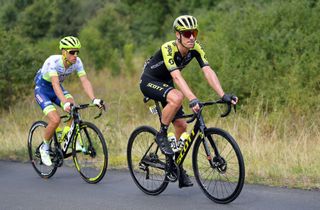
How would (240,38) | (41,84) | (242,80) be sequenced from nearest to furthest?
(41,84), (242,80), (240,38)

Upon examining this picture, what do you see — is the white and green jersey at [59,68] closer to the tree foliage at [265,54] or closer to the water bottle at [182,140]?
the water bottle at [182,140]

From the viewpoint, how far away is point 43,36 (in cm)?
4312

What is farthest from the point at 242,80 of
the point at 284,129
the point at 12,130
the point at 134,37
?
the point at 134,37

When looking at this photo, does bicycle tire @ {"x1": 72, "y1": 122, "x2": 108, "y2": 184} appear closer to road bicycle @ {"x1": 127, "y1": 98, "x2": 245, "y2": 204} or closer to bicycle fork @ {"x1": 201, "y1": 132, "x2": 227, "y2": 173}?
road bicycle @ {"x1": 127, "y1": 98, "x2": 245, "y2": 204}

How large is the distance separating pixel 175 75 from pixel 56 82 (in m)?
2.43

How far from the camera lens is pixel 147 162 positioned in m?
8.04

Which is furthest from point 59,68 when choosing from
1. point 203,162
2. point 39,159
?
point 203,162

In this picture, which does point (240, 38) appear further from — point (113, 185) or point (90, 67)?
point (90, 67)

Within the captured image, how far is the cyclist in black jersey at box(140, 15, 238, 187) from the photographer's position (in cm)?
716

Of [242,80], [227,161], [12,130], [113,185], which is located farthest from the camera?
[242,80]

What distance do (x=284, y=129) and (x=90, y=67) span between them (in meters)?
19.8

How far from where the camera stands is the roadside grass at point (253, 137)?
8.57 m

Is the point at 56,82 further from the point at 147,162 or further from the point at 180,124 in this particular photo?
the point at 180,124

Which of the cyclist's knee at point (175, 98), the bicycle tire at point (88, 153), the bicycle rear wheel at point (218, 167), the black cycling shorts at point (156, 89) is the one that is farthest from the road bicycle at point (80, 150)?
the bicycle rear wheel at point (218, 167)
